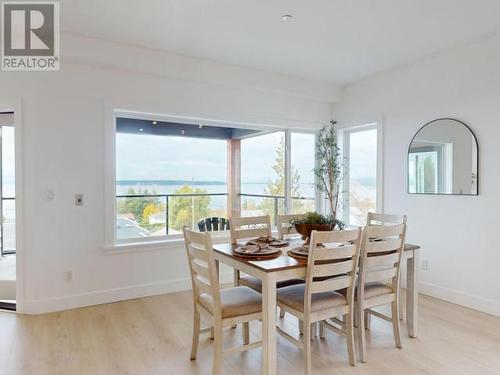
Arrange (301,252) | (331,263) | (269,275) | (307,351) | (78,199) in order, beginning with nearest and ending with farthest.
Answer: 1. (269,275)
2. (307,351)
3. (331,263)
4. (301,252)
5. (78,199)

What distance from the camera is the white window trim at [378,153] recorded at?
4.42m

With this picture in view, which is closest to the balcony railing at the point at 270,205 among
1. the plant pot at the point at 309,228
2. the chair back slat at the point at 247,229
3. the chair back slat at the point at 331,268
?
the chair back slat at the point at 247,229

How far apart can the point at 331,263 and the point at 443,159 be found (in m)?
2.31

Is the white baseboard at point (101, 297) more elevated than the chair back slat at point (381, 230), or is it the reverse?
the chair back slat at point (381, 230)

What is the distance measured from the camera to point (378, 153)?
446 centimetres

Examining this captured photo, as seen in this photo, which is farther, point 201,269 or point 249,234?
point 249,234

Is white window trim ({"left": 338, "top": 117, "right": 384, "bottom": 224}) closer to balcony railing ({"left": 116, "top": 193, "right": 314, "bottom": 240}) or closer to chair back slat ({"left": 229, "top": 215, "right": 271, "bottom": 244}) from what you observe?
balcony railing ({"left": 116, "top": 193, "right": 314, "bottom": 240})

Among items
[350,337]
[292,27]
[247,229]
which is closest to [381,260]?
[350,337]

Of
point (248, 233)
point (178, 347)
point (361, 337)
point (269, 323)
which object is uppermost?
point (248, 233)

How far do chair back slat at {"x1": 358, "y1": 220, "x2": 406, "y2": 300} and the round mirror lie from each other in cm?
151

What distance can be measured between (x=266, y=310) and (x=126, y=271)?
225cm

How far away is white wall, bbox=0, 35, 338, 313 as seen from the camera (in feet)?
10.9

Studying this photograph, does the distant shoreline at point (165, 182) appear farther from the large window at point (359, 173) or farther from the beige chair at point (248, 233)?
the large window at point (359, 173)

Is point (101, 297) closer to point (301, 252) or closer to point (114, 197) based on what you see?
point (114, 197)
